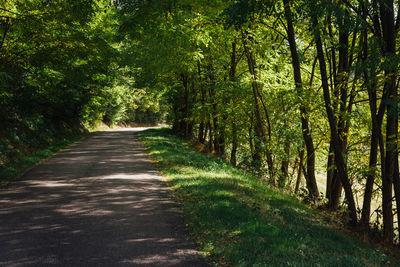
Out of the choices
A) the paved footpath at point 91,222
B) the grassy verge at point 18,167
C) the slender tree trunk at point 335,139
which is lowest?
the paved footpath at point 91,222

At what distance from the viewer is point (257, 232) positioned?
5.32m

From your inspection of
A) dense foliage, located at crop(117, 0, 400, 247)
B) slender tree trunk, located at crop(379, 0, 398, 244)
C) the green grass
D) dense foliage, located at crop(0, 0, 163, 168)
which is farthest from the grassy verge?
slender tree trunk, located at crop(379, 0, 398, 244)

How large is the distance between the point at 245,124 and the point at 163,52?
676cm

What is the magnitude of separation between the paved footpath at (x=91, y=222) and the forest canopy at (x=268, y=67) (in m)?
3.83

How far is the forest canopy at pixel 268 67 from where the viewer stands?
6.67 m

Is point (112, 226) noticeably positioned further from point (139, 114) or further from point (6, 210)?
point (139, 114)

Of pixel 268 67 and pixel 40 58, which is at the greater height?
pixel 268 67

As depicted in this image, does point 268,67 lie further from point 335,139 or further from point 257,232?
point 257,232

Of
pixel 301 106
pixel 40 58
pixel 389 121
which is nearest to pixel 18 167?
pixel 40 58

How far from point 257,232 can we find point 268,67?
1081 centimetres

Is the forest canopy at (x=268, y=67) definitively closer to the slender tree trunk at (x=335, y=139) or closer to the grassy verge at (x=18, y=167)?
the slender tree trunk at (x=335, y=139)

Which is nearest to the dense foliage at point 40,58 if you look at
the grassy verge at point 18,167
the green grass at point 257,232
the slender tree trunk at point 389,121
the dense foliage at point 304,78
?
the grassy verge at point 18,167

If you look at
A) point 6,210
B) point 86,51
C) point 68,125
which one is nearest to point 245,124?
point 86,51

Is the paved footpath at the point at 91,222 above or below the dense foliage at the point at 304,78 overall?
below
